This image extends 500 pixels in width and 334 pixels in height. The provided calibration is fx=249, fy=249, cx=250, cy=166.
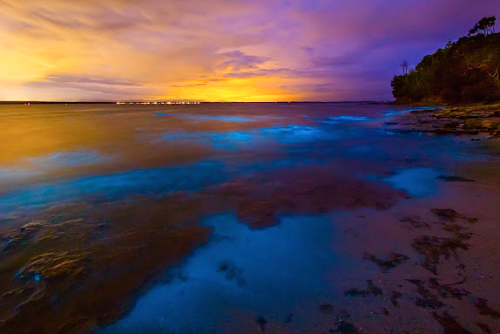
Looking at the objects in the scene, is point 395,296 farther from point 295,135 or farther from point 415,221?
point 295,135

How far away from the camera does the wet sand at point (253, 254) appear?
2.51 m

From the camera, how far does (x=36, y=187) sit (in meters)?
6.86

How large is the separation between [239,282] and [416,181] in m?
5.96

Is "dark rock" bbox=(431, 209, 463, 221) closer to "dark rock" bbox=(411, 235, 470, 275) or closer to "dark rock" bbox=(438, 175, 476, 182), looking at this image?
"dark rock" bbox=(411, 235, 470, 275)

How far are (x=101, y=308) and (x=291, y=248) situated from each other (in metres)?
2.50

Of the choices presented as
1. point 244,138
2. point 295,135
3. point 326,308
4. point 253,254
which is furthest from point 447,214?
point 295,135

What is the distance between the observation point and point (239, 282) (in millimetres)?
3068

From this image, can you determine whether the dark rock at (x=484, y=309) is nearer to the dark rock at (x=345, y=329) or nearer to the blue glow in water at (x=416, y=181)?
the dark rock at (x=345, y=329)

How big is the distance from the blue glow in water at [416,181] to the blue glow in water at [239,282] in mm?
3065

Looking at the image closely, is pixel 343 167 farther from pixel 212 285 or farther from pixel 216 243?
pixel 212 285

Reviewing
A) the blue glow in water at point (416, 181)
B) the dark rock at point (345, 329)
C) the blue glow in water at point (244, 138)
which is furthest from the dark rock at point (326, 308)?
the blue glow in water at point (244, 138)

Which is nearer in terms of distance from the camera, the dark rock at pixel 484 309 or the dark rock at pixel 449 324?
the dark rock at pixel 449 324

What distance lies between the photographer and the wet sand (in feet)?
8.22

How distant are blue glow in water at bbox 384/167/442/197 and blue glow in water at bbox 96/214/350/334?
121 inches
